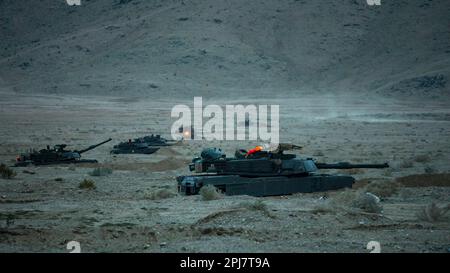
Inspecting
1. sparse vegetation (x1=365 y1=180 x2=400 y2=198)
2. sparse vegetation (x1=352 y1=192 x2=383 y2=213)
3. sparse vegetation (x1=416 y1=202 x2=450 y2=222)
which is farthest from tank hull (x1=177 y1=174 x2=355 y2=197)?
sparse vegetation (x1=416 y1=202 x2=450 y2=222)

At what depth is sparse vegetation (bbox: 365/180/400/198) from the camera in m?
20.5

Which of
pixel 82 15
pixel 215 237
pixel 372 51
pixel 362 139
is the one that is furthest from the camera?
pixel 82 15

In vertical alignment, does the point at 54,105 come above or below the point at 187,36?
below

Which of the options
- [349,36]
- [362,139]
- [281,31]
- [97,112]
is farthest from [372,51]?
[362,139]

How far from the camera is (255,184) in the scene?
20.3 m

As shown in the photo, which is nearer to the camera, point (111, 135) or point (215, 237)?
point (215, 237)

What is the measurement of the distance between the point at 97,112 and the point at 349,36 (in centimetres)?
5668

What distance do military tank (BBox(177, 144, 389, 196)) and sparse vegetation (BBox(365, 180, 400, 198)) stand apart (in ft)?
3.39

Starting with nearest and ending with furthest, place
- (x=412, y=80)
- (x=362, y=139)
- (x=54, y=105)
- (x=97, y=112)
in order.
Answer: (x=362, y=139) → (x=97, y=112) → (x=54, y=105) → (x=412, y=80)

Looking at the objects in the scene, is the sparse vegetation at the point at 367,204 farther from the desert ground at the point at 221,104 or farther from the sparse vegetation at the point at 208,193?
the sparse vegetation at the point at 208,193

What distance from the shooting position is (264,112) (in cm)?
8688

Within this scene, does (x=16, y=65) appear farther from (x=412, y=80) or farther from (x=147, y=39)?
(x=412, y=80)

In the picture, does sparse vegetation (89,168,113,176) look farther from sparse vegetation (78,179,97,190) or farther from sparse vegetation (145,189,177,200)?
sparse vegetation (145,189,177,200)

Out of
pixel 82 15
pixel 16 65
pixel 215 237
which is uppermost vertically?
pixel 82 15
